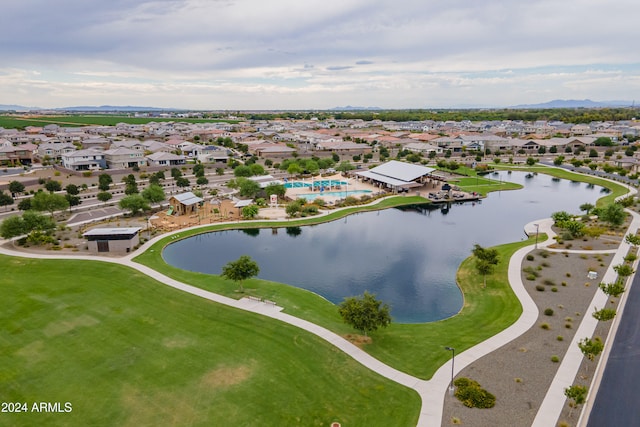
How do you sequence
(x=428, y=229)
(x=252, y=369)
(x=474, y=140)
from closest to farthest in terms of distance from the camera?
(x=252, y=369), (x=428, y=229), (x=474, y=140)

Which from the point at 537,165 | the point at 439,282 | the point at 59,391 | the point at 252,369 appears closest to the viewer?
the point at 59,391

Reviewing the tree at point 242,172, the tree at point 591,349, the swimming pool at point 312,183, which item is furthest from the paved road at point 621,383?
the tree at point 242,172

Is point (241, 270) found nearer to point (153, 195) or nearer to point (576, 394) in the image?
point (576, 394)

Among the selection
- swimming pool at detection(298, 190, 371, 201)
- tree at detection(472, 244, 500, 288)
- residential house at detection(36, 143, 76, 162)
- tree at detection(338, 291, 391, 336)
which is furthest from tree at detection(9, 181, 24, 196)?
tree at detection(472, 244, 500, 288)

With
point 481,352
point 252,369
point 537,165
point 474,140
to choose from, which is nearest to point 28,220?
point 252,369

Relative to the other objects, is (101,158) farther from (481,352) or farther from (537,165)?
(537,165)

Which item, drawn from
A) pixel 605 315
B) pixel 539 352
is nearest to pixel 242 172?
pixel 539 352
